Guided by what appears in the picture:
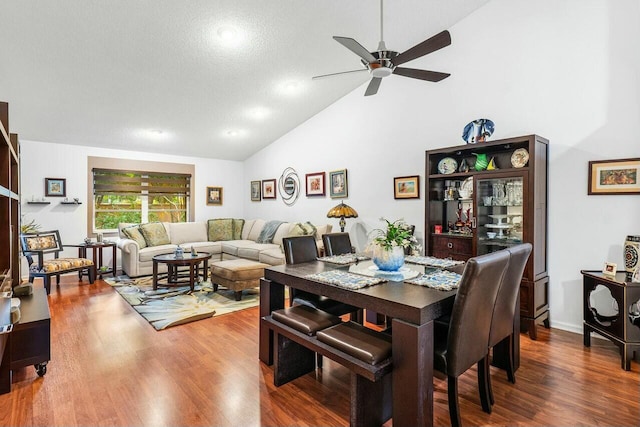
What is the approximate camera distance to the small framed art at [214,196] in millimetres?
7211

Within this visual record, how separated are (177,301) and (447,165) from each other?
3.65 meters

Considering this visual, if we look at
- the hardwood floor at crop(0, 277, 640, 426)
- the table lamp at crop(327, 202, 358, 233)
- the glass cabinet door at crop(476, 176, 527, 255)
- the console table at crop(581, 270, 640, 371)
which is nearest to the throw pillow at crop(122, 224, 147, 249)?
the hardwood floor at crop(0, 277, 640, 426)

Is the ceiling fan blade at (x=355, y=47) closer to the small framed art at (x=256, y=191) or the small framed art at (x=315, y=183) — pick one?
the small framed art at (x=315, y=183)

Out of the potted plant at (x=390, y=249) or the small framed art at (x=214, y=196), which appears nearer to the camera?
the potted plant at (x=390, y=249)

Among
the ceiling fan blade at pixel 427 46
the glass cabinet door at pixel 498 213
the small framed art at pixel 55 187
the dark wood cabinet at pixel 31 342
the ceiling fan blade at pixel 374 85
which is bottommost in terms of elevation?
the dark wood cabinet at pixel 31 342

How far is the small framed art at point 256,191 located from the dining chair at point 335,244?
159 inches

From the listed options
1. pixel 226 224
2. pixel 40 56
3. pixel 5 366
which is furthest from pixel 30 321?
pixel 226 224

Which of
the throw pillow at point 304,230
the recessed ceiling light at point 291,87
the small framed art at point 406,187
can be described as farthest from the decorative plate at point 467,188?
the recessed ceiling light at point 291,87

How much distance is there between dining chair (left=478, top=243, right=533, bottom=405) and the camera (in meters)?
1.98

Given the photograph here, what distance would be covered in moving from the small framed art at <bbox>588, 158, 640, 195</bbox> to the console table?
74cm

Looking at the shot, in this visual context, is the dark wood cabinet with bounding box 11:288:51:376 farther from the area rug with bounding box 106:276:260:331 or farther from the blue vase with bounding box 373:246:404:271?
the blue vase with bounding box 373:246:404:271

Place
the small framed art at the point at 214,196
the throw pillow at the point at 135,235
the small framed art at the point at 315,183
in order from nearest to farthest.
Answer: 1. the throw pillow at the point at 135,235
2. the small framed art at the point at 315,183
3. the small framed art at the point at 214,196

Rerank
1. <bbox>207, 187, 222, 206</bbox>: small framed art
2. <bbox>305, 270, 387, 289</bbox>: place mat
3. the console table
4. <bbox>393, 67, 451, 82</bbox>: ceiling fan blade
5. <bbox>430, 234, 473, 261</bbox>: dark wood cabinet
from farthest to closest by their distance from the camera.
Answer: <bbox>207, 187, 222, 206</bbox>: small framed art < <bbox>430, 234, 473, 261</bbox>: dark wood cabinet < <bbox>393, 67, 451, 82</bbox>: ceiling fan blade < the console table < <bbox>305, 270, 387, 289</bbox>: place mat

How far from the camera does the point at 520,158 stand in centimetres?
333
